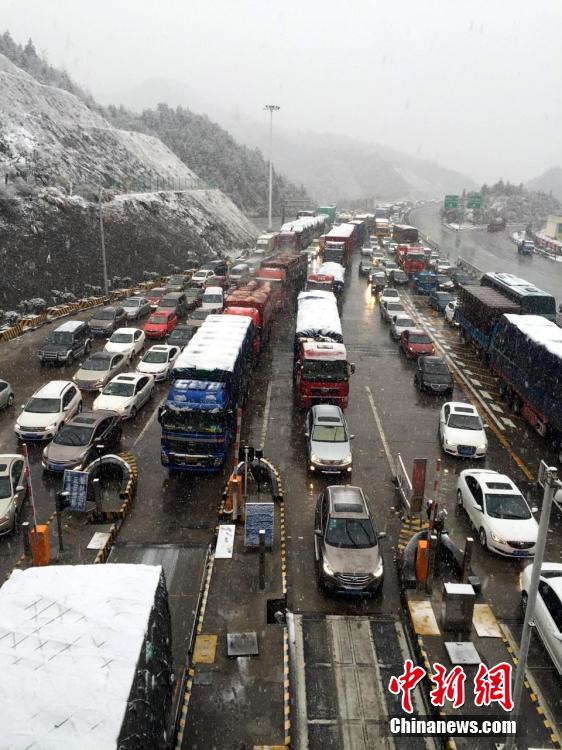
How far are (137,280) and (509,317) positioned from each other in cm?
3880

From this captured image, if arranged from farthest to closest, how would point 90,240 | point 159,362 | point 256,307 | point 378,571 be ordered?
point 90,240 → point 256,307 → point 159,362 → point 378,571

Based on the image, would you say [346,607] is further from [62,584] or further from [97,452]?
[97,452]

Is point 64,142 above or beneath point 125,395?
above

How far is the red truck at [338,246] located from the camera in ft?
202

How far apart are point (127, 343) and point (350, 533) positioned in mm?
20711

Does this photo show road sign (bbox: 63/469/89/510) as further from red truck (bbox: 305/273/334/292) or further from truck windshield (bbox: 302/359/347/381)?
red truck (bbox: 305/273/334/292)

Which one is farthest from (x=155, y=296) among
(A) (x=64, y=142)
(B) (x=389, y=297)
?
(A) (x=64, y=142)

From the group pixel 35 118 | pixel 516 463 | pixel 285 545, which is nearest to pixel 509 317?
pixel 516 463

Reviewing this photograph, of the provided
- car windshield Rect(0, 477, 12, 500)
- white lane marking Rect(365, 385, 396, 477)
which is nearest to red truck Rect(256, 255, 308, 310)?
white lane marking Rect(365, 385, 396, 477)

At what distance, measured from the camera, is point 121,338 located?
3198 centimetres

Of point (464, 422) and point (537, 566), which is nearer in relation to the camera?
point (537, 566)

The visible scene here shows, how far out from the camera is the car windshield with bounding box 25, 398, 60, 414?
22.5 m

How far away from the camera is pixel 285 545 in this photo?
53.2ft

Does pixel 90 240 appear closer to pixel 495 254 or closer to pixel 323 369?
pixel 323 369
